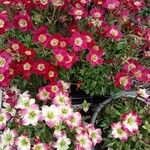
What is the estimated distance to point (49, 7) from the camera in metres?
2.57

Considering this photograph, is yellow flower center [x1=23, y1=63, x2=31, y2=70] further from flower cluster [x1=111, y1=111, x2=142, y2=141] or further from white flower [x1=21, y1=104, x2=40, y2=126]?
flower cluster [x1=111, y1=111, x2=142, y2=141]

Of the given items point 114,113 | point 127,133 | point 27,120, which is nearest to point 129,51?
point 114,113

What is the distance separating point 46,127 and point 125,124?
35 cm

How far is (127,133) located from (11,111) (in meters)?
0.54

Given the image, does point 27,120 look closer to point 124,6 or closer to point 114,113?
point 114,113

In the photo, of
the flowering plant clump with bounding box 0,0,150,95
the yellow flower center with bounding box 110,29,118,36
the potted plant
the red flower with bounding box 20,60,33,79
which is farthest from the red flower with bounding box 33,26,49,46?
the potted plant

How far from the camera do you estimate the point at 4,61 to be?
209 centimetres

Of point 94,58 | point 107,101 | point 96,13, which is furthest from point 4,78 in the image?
point 96,13

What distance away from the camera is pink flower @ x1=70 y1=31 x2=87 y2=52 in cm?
218

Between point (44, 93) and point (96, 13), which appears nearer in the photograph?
point (44, 93)

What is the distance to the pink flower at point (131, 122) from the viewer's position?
206 cm

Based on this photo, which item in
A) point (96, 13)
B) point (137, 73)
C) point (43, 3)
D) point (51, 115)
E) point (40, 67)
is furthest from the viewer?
point (96, 13)

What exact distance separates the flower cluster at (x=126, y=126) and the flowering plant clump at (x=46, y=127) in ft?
0.33

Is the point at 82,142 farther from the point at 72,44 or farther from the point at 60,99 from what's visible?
the point at 72,44
